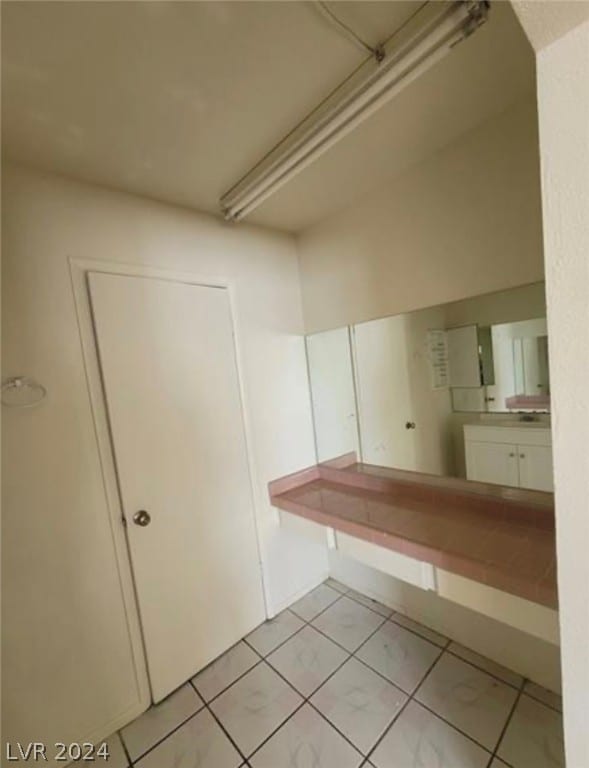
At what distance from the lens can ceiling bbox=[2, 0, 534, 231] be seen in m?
0.84

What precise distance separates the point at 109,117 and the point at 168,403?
109cm

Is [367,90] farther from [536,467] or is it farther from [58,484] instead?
[58,484]

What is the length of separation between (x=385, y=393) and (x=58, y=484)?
5.39 ft

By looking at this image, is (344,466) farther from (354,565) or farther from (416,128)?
(416,128)

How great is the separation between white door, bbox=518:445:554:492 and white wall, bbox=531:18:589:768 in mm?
902

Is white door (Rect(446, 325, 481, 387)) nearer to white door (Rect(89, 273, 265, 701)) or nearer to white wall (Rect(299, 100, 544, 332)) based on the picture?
white wall (Rect(299, 100, 544, 332))

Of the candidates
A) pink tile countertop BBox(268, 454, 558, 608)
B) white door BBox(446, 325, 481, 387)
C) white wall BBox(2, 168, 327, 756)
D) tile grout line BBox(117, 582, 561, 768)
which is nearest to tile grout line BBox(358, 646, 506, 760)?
tile grout line BBox(117, 582, 561, 768)

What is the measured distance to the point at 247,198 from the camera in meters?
1.57

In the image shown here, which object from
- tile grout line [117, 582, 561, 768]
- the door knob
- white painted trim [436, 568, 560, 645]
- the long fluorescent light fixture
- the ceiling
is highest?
the ceiling

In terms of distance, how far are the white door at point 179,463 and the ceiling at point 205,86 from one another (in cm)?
49

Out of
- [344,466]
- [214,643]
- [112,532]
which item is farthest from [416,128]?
[214,643]

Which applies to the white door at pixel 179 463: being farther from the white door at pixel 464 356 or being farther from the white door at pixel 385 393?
the white door at pixel 464 356

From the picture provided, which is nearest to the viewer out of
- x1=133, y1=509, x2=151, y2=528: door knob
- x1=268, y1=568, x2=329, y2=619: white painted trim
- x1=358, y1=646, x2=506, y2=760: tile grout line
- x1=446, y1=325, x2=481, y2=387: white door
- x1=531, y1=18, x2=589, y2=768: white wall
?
x1=531, y1=18, x2=589, y2=768: white wall

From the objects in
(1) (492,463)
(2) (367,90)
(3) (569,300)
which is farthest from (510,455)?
(2) (367,90)
